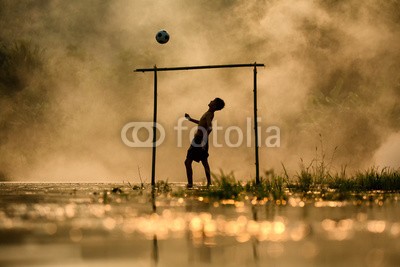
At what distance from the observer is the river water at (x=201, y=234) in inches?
166

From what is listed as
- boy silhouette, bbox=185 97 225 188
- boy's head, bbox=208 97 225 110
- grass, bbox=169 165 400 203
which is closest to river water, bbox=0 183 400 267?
grass, bbox=169 165 400 203

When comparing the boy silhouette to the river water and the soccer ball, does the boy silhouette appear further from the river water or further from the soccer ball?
the river water

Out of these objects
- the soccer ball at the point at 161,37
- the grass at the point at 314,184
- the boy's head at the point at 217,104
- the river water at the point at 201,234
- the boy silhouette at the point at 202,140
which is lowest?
the river water at the point at 201,234

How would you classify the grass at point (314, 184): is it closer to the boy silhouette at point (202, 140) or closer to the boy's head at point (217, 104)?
the boy silhouette at point (202, 140)

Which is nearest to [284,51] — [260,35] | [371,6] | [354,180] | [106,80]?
[260,35]

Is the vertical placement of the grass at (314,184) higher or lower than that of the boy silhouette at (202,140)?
lower

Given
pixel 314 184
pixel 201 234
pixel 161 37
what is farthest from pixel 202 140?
pixel 201 234

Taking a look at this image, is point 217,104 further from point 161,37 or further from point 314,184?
point 314,184

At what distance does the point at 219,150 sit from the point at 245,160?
2.35m

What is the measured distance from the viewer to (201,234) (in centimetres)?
550

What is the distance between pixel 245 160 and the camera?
37812 millimetres

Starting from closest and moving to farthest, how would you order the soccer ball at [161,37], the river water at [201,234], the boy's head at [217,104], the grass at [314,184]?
the river water at [201,234] < the grass at [314,184] < the soccer ball at [161,37] < the boy's head at [217,104]

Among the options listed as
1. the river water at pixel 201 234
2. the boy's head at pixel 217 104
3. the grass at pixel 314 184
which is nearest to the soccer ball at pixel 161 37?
the boy's head at pixel 217 104

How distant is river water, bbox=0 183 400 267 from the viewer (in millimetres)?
4207
